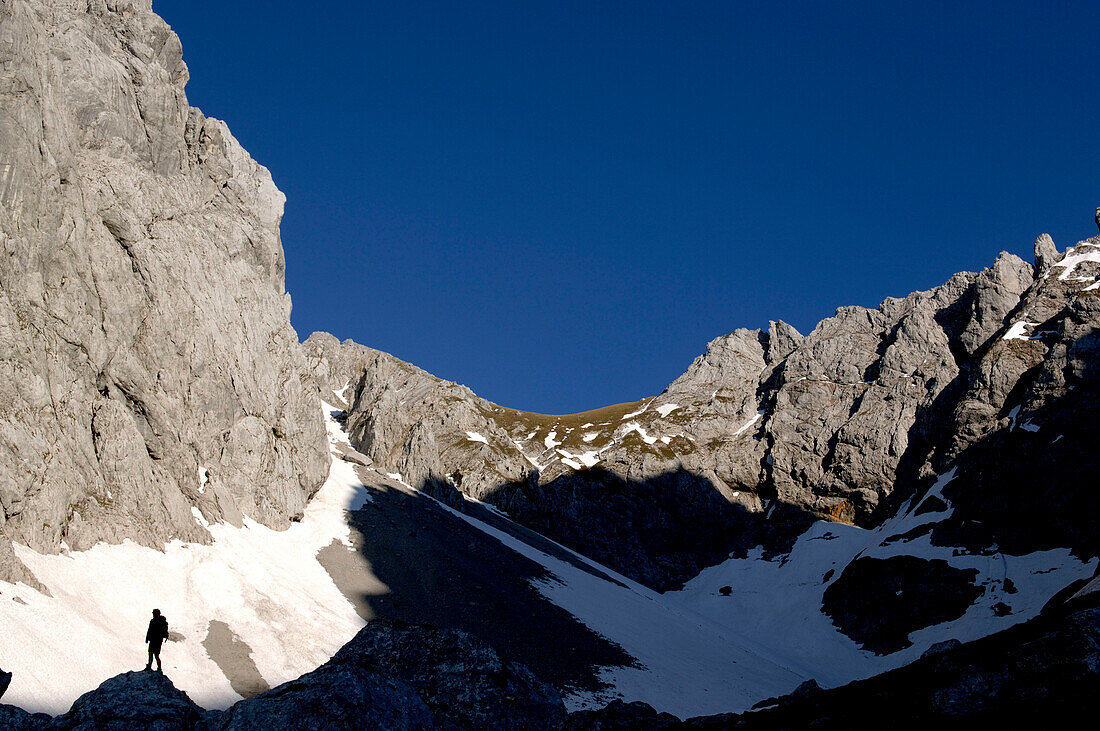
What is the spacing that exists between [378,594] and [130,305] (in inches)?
1280

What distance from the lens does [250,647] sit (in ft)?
152

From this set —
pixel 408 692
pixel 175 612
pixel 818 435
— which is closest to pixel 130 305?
pixel 175 612

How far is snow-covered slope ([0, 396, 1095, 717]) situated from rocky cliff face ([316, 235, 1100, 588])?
769cm

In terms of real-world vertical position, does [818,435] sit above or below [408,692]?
above

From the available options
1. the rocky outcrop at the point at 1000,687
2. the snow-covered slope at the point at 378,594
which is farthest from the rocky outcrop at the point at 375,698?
the snow-covered slope at the point at 378,594

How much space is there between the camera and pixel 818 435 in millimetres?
135500

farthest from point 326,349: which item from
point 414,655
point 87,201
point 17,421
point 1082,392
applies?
point 414,655

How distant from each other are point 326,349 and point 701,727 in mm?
161795

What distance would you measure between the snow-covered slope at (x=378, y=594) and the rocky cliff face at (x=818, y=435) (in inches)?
303

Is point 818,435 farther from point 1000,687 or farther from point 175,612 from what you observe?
point 1000,687

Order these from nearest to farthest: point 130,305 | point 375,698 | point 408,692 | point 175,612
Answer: point 375,698 → point 408,692 → point 175,612 → point 130,305

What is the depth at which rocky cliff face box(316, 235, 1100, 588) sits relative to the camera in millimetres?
102688

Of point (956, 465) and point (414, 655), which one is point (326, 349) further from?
point (414, 655)

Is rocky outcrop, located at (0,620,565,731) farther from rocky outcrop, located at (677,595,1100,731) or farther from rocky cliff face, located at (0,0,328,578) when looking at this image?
rocky cliff face, located at (0,0,328,578)
